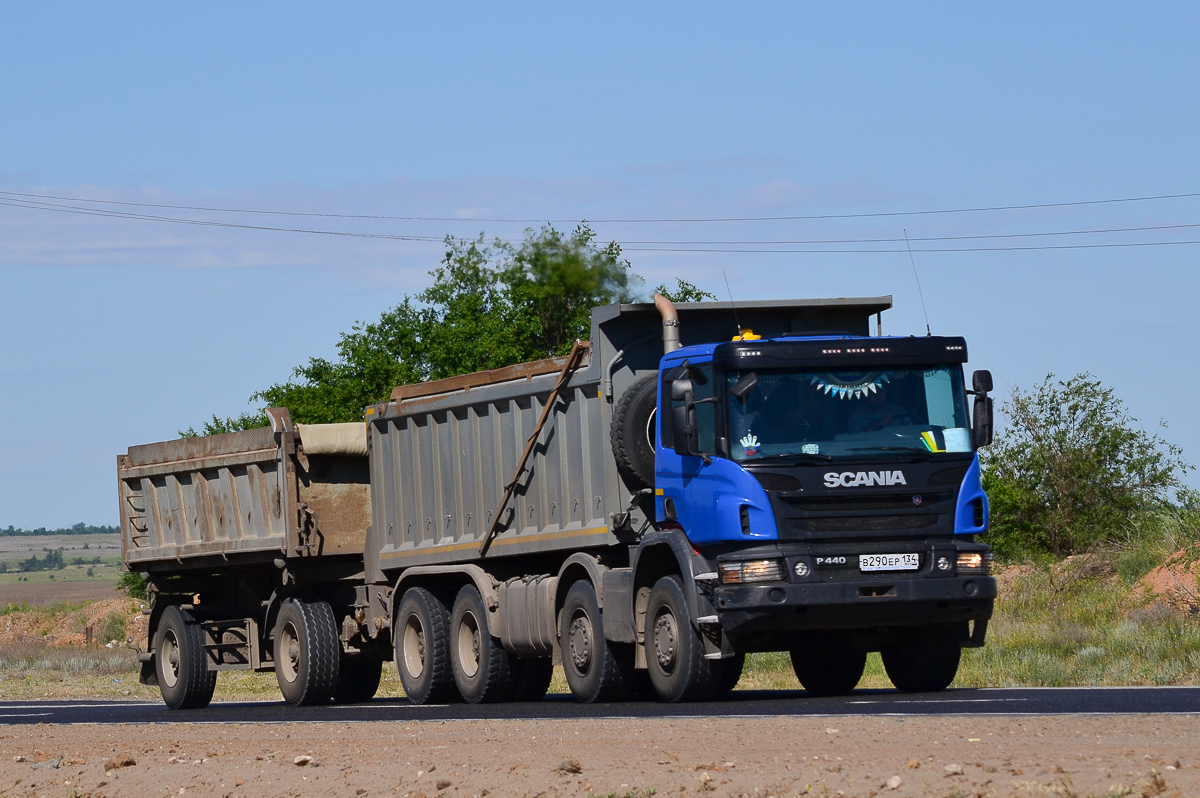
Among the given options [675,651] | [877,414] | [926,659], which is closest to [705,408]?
[877,414]

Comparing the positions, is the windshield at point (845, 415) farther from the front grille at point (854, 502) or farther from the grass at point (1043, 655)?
the grass at point (1043, 655)

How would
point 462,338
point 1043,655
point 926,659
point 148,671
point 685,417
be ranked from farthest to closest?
point 462,338, point 148,671, point 1043,655, point 926,659, point 685,417

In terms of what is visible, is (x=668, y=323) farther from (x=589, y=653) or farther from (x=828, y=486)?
(x=589, y=653)

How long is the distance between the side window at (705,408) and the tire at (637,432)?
2.46 feet

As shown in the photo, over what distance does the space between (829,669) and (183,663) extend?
8115 mm

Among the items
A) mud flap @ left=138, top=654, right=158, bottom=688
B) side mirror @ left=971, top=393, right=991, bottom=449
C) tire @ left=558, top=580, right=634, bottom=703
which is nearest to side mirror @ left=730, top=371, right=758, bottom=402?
side mirror @ left=971, top=393, right=991, bottom=449

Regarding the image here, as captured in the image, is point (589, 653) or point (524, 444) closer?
point (589, 653)

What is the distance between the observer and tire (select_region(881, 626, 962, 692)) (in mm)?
14078

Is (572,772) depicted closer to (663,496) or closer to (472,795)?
(472,795)

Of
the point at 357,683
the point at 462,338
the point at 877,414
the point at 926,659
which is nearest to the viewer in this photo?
the point at 877,414

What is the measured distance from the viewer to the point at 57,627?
227ft

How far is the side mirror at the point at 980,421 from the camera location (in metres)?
13.3

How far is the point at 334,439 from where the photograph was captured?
18.8 metres

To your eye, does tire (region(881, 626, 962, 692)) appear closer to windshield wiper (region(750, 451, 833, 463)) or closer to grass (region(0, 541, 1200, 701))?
grass (region(0, 541, 1200, 701))
